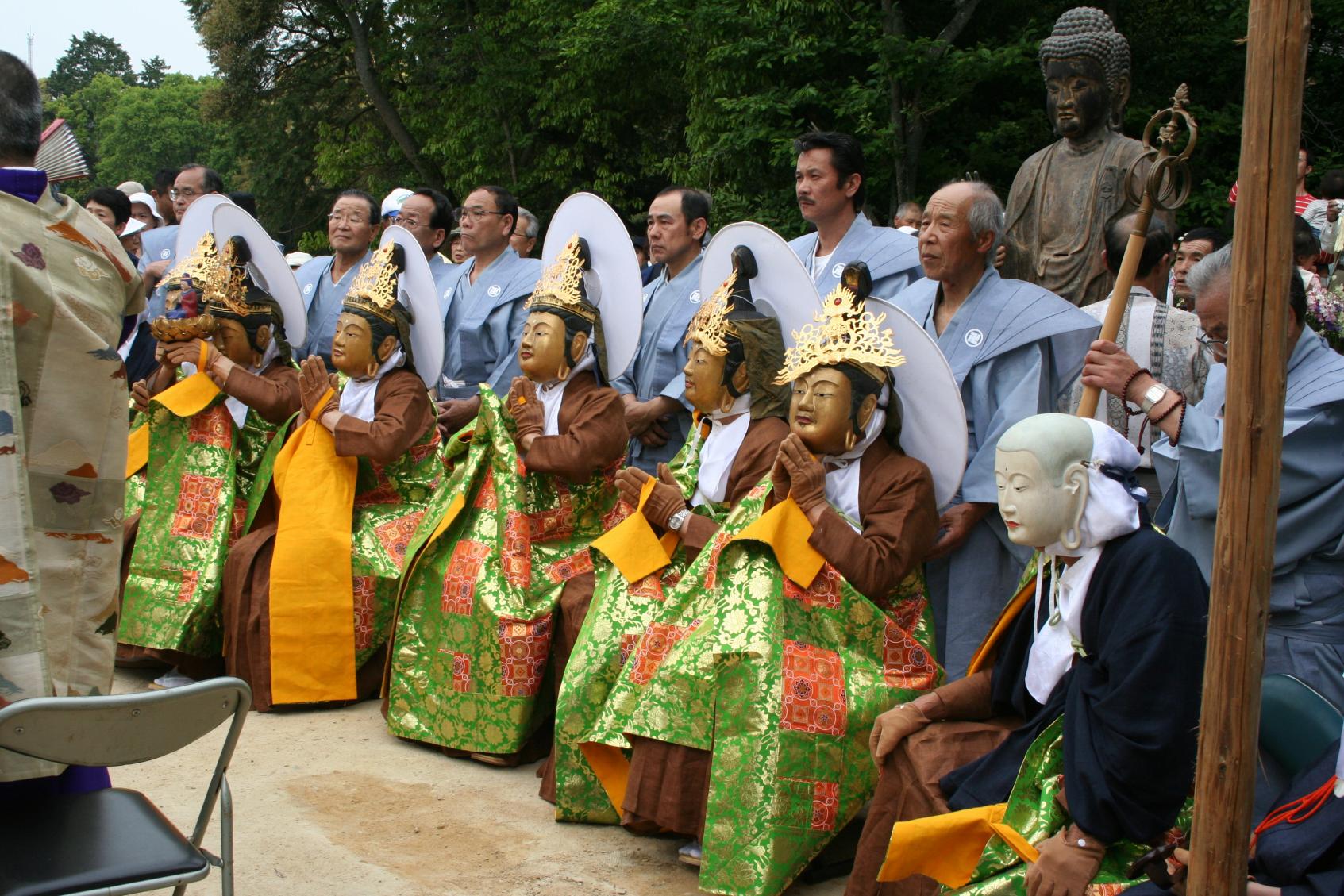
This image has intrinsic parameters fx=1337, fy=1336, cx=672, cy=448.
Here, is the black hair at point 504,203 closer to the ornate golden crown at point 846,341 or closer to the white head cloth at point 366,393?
the white head cloth at point 366,393

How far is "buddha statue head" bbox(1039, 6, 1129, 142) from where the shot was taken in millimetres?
4891

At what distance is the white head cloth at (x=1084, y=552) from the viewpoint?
112 inches

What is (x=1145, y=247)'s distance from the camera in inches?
173

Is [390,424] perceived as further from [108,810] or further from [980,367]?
[108,810]

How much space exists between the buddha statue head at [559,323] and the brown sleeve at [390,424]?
2.28 feet

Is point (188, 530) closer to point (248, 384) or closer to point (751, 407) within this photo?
point (248, 384)

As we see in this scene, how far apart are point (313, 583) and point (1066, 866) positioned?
11.8 feet

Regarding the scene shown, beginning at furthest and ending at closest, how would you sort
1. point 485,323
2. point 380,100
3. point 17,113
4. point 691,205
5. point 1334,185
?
point 380,100 < point 1334,185 < point 485,323 < point 691,205 < point 17,113

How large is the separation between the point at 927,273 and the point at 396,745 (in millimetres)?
2626

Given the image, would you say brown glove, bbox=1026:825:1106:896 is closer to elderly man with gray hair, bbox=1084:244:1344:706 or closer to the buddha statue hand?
elderly man with gray hair, bbox=1084:244:1344:706

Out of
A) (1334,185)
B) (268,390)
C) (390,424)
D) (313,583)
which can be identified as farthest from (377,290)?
(1334,185)

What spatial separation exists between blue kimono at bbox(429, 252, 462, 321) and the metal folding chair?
170 inches

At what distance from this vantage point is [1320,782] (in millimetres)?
2514

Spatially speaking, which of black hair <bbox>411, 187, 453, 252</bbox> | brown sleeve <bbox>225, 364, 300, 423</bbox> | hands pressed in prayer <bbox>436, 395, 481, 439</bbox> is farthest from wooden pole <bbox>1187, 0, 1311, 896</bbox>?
black hair <bbox>411, 187, 453, 252</bbox>
